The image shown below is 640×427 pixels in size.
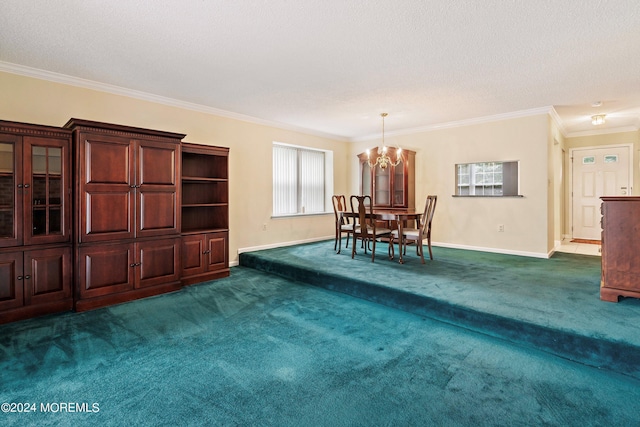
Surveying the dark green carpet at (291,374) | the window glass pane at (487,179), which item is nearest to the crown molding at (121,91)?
the dark green carpet at (291,374)

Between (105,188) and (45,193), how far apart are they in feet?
1.62

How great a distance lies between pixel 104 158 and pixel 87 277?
A: 1.22 meters

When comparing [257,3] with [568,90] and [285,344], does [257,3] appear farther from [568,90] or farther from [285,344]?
[568,90]

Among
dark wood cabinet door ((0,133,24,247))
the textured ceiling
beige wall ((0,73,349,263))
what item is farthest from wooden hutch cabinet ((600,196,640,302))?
dark wood cabinet door ((0,133,24,247))

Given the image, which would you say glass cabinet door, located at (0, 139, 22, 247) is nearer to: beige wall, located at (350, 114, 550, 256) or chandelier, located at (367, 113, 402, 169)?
chandelier, located at (367, 113, 402, 169)

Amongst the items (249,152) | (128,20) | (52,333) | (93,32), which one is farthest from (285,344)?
(249,152)

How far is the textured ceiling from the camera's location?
2412 millimetres

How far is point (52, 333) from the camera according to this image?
271 cm

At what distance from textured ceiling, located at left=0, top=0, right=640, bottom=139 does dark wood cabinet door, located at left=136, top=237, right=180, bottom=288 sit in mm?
1911

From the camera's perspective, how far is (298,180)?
Result: 21.8 feet

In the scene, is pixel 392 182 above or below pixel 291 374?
above

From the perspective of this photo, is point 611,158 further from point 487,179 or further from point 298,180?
point 298,180

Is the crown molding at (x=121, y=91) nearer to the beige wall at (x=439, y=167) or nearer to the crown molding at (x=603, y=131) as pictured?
the beige wall at (x=439, y=167)

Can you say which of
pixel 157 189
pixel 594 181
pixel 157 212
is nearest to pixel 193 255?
pixel 157 212
